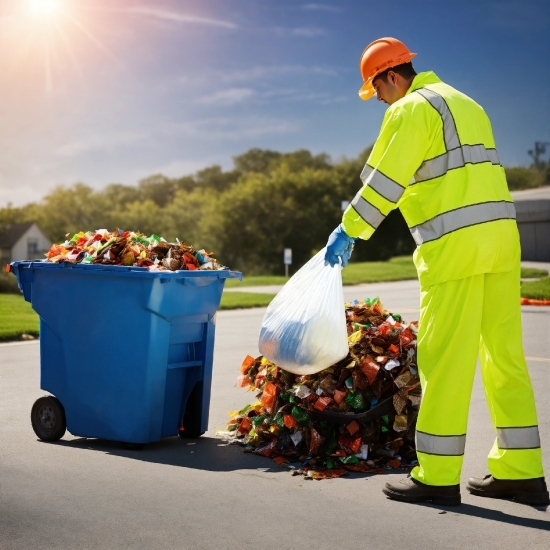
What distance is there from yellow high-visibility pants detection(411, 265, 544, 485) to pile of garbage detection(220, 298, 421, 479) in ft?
2.17

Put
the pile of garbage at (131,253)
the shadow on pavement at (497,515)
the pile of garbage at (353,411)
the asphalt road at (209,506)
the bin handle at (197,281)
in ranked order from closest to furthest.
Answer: the asphalt road at (209,506) < the shadow on pavement at (497,515) < the pile of garbage at (353,411) < the bin handle at (197,281) < the pile of garbage at (131,253)

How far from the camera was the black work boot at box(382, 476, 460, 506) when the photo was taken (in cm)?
415

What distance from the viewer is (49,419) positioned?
5609 mm

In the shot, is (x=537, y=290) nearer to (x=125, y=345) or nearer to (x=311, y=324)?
(x=125, y=345)

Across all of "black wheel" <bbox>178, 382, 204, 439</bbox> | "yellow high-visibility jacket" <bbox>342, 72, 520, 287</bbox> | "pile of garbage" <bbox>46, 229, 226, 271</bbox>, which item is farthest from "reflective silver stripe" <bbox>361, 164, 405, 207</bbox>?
"black wheel" <bbox>178, 382, 204, 439</bbox>

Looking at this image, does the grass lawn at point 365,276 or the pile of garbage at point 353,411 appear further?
the grass lawn at point 365,276

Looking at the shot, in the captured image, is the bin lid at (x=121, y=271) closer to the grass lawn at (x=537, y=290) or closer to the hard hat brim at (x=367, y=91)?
the hard hat brim at (x=367, y=91)

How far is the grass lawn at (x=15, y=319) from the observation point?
11434 mm

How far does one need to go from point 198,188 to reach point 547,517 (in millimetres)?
90606

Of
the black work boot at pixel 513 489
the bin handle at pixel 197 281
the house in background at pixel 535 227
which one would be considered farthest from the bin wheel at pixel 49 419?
the house in background at pixel 535 227

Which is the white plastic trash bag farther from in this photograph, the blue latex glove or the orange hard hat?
the orange hard hat

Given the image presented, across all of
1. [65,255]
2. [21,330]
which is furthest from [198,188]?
[65,255]

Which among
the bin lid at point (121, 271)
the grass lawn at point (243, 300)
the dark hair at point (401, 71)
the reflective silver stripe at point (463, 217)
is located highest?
the dark hair at point (401, 71)

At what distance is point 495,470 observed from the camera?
4348 mm
